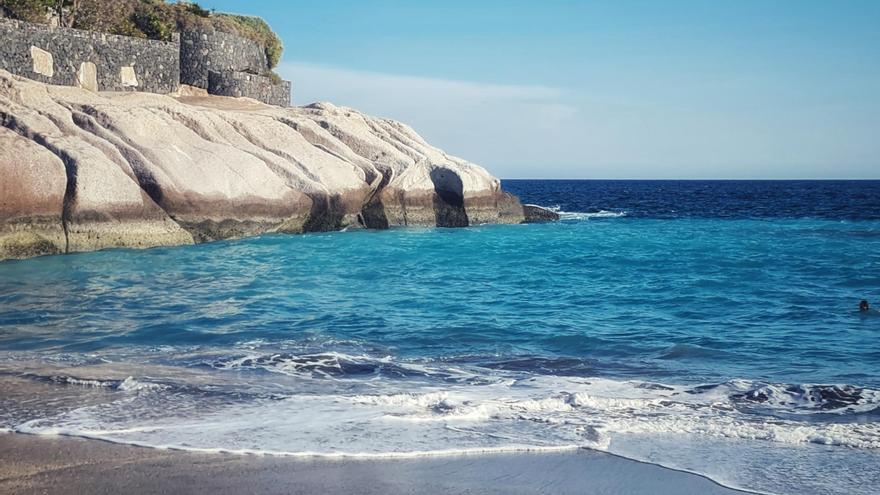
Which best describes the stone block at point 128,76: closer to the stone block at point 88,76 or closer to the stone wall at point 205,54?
the stone block at point 88,76

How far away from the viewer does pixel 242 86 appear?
31953 mm

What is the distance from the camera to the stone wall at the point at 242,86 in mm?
31641

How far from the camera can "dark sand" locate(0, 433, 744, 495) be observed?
5.48 meters

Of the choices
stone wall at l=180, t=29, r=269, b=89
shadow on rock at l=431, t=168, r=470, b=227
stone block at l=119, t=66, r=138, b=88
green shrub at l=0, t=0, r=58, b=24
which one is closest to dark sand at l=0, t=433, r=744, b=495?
stone block at l=119, t=66, r=138, b=88

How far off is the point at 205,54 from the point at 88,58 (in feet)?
20.7

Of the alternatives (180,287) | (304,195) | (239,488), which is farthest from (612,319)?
(304,195)

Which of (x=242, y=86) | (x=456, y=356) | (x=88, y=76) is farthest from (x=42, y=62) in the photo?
(x=456, y=356)

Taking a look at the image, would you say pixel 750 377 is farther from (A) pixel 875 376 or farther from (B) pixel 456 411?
(B) pixel 456 411

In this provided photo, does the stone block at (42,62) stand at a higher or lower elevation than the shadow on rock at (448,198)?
higher

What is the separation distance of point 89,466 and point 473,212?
25.6m

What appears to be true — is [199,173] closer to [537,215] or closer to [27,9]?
[27,9]

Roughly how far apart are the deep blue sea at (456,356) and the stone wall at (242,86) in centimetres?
1183

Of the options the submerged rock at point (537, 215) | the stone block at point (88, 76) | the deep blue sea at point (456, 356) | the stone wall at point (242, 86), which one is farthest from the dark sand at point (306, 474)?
the submerged rock at point (537, 215)

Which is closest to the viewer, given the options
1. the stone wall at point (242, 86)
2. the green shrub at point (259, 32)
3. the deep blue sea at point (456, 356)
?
the deep blue sea at point (456, 356)
